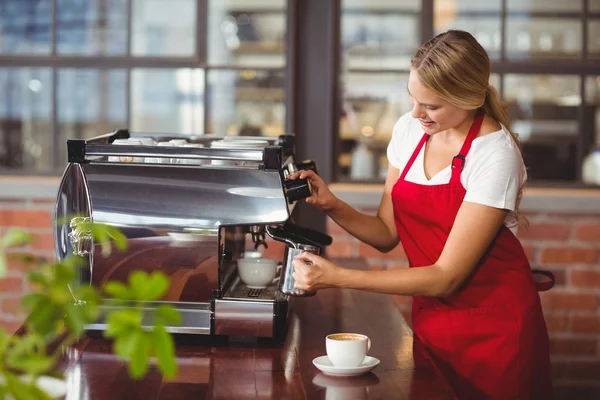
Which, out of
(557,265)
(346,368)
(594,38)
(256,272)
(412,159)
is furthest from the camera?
(594,38)

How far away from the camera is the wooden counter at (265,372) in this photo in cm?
152

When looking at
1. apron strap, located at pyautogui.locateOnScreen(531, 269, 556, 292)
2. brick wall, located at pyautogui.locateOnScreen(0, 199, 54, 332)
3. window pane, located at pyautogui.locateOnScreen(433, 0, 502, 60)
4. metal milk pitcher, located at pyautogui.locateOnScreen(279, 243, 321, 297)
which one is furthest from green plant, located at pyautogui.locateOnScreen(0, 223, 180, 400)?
window pane, located at pyautogui.locateOnScreen(433, 0, 502, 60)

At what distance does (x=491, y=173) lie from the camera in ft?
6.28

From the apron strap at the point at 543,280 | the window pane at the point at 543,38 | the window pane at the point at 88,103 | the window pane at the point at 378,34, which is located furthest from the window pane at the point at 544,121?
the window pane at the point at 88,103

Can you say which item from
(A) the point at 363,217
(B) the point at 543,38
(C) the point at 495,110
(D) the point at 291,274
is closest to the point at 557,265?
(B) the point at 543,38

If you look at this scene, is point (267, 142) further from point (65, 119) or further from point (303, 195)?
point (65, 119)

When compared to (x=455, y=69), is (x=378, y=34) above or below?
above

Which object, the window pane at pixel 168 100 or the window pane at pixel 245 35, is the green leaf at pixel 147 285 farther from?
the window pane at pixel 245 35

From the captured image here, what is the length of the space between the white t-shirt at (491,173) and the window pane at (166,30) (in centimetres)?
172

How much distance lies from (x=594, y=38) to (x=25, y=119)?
2378 millimetres

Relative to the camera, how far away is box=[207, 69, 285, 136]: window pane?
352cm

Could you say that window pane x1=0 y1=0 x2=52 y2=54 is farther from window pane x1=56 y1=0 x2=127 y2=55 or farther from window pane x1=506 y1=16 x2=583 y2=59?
window pane x1=506 y1=16 x2=583 y2=59

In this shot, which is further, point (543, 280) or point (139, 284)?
point (543, 280)

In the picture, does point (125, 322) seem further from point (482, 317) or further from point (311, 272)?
point (482, 317)
